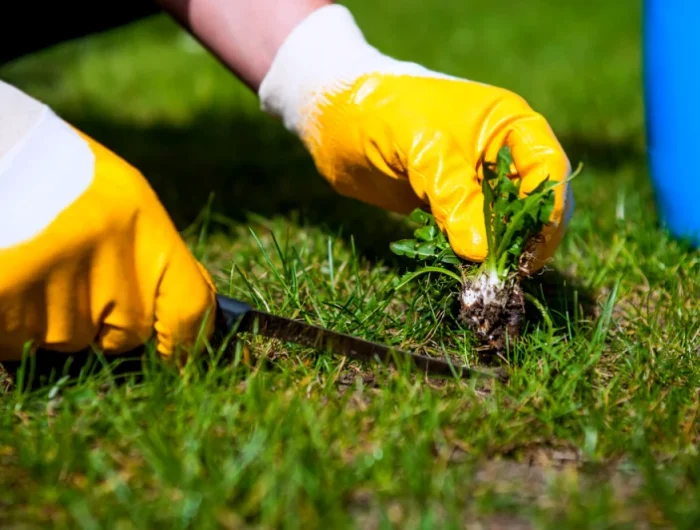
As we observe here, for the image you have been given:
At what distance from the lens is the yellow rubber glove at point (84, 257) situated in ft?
3.82

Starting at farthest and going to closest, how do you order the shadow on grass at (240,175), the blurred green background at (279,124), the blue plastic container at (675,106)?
the blurred green background at (279,124) → the shadow on grass at (240,175) → the blue plastic container at (675,106)

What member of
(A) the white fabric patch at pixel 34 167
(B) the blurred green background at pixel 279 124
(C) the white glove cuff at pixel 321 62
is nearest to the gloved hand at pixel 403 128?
(C) the white glove cuff at pixel 321 62

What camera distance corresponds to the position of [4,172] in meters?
1.23

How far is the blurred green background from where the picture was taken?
2324 millimetres

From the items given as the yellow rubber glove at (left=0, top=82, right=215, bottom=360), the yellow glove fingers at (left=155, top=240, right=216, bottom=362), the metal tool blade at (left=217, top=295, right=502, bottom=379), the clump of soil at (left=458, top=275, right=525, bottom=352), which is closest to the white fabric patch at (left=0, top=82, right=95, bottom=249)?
the yellow rubber glove at (left=0, top=82, right=215, bottom=360)

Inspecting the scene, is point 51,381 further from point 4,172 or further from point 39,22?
point 39,22

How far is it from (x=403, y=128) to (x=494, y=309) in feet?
1.25

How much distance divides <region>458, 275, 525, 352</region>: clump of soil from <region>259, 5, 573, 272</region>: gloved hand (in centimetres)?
5

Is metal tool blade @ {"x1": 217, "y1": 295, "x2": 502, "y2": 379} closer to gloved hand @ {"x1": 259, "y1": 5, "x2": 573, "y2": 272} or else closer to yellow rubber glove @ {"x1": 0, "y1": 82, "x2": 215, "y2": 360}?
yellow rubber glove @ {"x1": 0, "y1": 82, "x2": 215, "y2": 360}

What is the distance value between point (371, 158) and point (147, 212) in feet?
1.58

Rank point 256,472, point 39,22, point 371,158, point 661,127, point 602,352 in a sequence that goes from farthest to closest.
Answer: point 39,22, point 661,127, point 371,158, point 602,352, point 256,472

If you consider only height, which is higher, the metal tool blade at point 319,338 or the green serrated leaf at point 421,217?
the green serrated leaf at point 421,217

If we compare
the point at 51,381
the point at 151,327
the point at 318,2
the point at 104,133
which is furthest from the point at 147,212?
the point at 104,133

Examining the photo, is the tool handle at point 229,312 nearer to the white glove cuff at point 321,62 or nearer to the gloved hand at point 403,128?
the gloved hand at point 403,128
